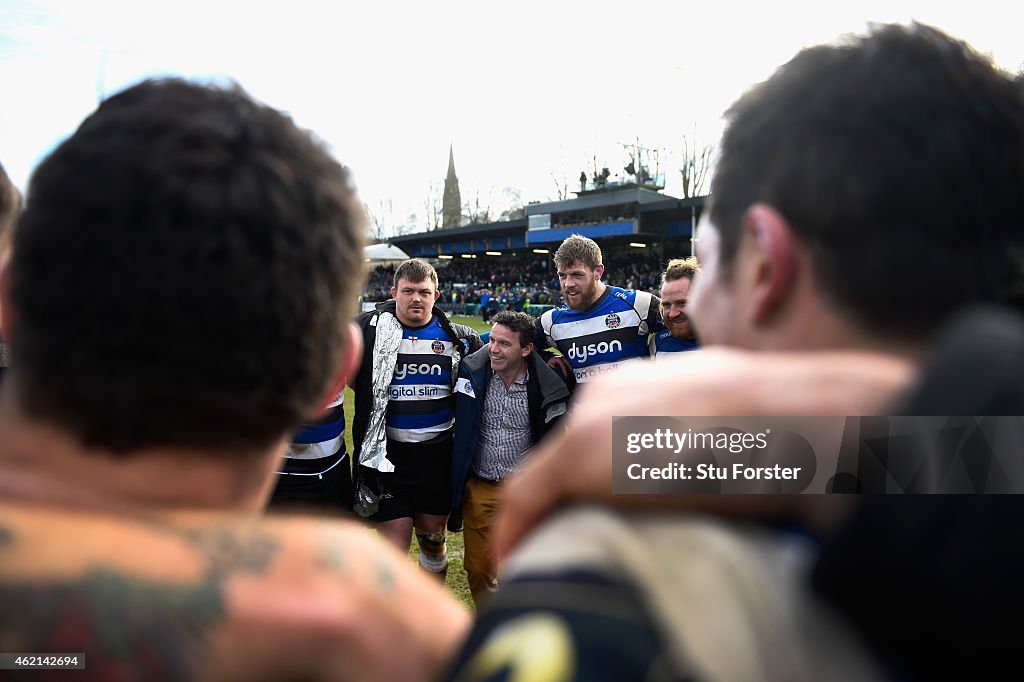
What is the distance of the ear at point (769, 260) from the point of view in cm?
90

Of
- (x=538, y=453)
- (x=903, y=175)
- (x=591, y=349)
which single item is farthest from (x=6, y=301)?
(x=591, y=349)

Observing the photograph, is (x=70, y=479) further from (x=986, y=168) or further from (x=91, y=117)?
(x=986, y=168)

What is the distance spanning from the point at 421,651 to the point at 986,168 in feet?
3.49

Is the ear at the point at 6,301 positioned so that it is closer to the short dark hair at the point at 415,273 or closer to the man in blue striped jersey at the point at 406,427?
the man in blue striped jersey at the point at 406,427

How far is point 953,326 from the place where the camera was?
2.28 ft

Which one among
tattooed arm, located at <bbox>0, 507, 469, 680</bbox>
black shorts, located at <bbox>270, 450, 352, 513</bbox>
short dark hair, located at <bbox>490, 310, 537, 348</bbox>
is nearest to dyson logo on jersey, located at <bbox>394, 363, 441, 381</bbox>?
short dark hair, located at <bbox>490, 310, 537, 348</bbox>

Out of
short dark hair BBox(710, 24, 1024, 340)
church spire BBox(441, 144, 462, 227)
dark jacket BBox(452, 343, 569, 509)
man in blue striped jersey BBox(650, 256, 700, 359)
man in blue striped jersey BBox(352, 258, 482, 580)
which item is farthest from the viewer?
church spire BBox(441, 144, 462, 227)

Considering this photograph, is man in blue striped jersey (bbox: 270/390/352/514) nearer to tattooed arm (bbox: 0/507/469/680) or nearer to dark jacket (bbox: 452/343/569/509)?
dark jacket (bbox: 452/343/569/509)

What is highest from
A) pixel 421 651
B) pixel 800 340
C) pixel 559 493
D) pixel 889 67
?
pixel 889 67

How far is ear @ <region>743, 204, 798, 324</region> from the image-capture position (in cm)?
90

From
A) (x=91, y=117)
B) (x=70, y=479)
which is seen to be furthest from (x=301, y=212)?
(x=70, y=479)

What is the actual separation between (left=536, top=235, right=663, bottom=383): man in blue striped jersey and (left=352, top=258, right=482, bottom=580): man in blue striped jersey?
3.35 feet

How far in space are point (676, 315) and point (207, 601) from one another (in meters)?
4.96

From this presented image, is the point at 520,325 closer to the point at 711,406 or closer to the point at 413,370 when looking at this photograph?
the point at 413,370
